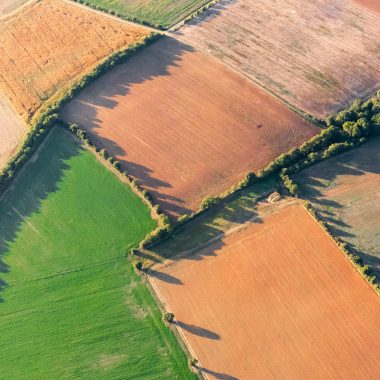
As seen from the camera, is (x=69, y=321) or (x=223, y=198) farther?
(x=223, y=198)

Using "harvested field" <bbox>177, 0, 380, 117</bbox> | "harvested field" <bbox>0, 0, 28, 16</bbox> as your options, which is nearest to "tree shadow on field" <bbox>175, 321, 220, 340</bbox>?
"harvested field" <bbox>177, 0, 380, 117</bbox>

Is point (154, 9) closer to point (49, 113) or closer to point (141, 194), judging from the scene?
point (49, 113)

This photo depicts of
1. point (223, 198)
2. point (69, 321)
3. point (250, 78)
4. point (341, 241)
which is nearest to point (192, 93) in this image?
point (250, 78)

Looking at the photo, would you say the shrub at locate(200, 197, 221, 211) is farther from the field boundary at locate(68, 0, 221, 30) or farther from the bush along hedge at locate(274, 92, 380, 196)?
the field boundary at locate(68, 0, 221, 30)

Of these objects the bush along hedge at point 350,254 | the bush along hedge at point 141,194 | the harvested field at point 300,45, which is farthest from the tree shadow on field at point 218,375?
the harvested field at point 300,45

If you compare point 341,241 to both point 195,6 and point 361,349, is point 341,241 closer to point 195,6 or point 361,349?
point 361,349

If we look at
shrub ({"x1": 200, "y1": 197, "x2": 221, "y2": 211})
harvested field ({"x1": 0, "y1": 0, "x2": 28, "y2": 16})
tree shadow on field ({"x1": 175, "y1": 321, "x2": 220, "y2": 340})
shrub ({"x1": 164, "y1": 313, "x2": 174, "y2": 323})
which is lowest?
tree shadow on field ({"x1": 175, "y1": 321, "x2": 220, "y2": 340})

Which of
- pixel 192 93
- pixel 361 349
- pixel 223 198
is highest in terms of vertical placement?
pixel 192 93
